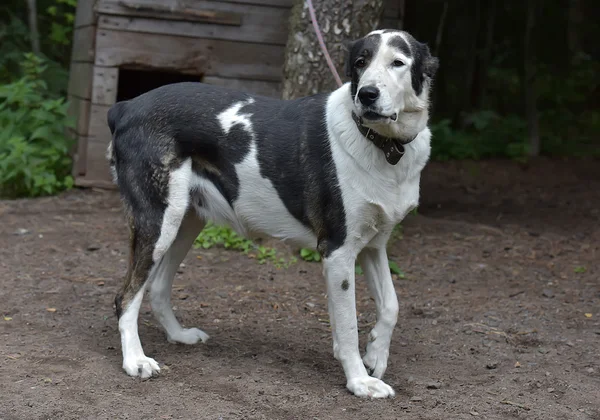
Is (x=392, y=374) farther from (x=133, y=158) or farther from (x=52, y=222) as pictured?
(x=52, y=222)

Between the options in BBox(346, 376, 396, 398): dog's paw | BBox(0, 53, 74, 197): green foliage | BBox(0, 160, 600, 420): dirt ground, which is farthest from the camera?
BBox(0, 53, 74, 197): green foliage

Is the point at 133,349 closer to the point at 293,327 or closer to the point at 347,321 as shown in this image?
the point at 347,321

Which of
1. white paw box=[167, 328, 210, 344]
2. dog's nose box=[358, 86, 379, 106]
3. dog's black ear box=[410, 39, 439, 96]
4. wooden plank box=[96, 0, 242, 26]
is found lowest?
white paw box=[167, 328, 210, 344]

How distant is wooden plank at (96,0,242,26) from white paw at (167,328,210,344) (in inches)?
177

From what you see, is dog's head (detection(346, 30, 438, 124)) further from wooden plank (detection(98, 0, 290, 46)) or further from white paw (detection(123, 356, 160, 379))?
wooden plank (detection(98, 0, 290, 46))

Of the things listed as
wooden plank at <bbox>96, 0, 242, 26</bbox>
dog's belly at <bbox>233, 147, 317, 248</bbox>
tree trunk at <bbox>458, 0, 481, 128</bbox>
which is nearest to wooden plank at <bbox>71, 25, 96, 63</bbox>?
wooden plank at <bbox>96, 0, 242, 26</bbox>

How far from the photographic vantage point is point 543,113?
14773mm

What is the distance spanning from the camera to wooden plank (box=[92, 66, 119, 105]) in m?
8.48

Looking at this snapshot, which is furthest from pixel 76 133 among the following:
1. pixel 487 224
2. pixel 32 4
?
pixel 487 224

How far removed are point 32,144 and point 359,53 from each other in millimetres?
5642

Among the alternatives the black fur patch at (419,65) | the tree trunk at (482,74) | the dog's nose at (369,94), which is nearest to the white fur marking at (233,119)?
the dog's nose at (369,94)

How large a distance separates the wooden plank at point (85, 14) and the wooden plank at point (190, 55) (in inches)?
8.8

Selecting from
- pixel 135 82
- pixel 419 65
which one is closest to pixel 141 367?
pixel 419 65

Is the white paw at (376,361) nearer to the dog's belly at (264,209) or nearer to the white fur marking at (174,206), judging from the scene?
the dog's belly at (264,209)
